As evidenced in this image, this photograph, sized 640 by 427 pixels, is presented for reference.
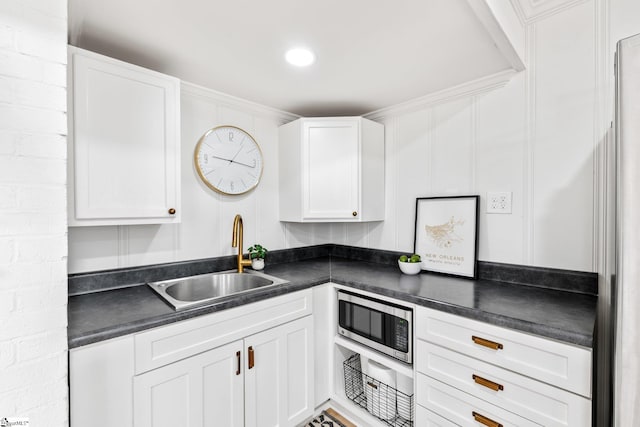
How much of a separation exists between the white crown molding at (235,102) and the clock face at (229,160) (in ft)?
0.58

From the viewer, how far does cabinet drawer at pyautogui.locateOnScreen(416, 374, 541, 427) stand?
4.01ft

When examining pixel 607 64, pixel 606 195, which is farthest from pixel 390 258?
pixel 607 64

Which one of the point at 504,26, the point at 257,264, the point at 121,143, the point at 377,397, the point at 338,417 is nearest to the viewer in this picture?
the point at 504,26

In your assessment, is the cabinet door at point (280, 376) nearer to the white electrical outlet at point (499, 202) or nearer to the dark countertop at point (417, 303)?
the dark countertop at point (417, 303)

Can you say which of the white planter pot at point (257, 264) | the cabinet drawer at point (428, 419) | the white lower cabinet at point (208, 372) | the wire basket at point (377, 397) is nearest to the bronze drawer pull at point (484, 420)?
the cabinet drawer at point (428, 419)

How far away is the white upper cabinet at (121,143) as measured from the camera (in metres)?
1.30

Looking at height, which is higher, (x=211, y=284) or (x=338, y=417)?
(x=211, y=284)

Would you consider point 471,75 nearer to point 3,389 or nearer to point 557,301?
point 557,301

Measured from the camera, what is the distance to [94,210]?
4.42 ft

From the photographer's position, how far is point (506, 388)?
121 centimetres

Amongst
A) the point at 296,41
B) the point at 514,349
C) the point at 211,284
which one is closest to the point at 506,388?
the point at 514,349

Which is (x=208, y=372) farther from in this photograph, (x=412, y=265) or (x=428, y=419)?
(x=412, y=265)

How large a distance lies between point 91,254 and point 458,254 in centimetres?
213

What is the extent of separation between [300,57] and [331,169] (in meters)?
0.85
